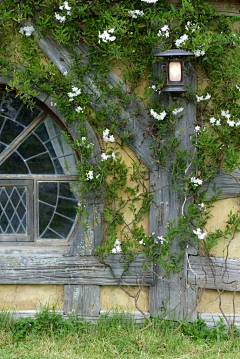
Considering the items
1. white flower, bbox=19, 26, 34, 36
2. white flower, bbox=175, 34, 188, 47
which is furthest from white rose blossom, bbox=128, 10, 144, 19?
white flower, bbox=19, 26, 34, 36

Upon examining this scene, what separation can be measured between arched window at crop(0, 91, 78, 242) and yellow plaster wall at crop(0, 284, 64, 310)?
1.59ft

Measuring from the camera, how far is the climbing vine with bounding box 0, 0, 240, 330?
3.64 m

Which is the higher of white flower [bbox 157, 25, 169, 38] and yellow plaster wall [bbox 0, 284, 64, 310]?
white flower [bbox 157, 25, 169, 38]

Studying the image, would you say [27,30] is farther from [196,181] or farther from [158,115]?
[196,181]

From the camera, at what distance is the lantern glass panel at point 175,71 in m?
3.50

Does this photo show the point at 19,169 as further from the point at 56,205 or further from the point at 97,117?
the point at 97,117

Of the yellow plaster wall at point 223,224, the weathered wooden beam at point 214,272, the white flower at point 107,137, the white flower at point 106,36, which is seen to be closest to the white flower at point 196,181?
the yellow plaster wall at point 223,224

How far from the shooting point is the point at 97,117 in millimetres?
3779

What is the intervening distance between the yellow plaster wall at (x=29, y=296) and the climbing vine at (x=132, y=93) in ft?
2.15

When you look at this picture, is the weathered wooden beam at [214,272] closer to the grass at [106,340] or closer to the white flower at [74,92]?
the grass at [106,340]

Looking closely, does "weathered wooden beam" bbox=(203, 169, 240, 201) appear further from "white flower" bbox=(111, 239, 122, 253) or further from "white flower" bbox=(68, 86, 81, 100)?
"white flower" bbox=(68, 86, 81, 100)

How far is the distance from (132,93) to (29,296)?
7.45 feet

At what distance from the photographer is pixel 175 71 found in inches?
138

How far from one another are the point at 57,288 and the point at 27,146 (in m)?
1.49
